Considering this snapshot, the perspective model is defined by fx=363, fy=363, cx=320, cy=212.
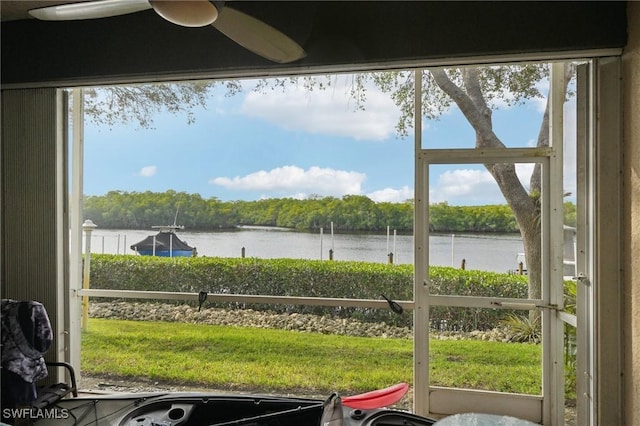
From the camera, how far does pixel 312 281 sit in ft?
9.51

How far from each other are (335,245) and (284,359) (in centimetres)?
101

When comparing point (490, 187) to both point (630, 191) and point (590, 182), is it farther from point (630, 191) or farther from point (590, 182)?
point (630, 191)

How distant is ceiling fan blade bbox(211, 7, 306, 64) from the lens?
169cm

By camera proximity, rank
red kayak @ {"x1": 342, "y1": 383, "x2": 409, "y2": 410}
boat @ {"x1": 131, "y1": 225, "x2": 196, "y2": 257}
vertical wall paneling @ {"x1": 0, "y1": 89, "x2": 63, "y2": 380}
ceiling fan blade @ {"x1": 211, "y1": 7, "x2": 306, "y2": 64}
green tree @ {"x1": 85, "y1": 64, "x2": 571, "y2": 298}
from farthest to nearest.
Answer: boat @ {"x1": 131, "y1": 225, "x2": 196, "y2": 257}
vertical wall paneling @ {"x1": 0, "y1": 89, "x2": 63, "y2": 380}
green tree @ {"x1": 85, "y1": 64, "x2": 571, "y2": 298}
ceiling fan blade @ {"x1": 211, "y1": 7, "x2": 306, "y2": 64}
red kayak @ {"x1": 342, "y1": 383, "x2": 409, "y2": 410}

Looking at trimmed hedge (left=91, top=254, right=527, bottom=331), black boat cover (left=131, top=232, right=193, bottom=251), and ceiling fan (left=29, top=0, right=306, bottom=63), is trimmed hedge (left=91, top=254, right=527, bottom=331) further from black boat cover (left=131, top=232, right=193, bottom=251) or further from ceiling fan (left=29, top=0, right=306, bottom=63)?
ceiling fan (left=29, top=0, right=306, bottom=63)

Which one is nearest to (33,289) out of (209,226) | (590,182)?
(209,226)

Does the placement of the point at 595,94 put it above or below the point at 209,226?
above

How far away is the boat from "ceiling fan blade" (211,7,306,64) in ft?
5.78

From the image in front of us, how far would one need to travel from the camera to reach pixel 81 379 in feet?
9.66

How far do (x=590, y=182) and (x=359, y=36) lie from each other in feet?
5.35

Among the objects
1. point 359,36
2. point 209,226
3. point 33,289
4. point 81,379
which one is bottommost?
point 81,379
